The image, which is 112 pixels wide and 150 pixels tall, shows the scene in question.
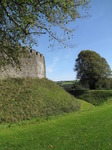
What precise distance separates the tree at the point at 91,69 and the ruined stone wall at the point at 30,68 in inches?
556

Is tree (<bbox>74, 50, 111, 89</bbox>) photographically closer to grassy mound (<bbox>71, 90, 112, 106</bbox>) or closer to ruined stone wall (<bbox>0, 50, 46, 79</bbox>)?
grassy mound (<bbox>71, 90, 112, 106</bbox>)

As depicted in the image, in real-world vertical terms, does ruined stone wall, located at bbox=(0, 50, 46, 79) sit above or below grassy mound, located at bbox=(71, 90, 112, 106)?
above

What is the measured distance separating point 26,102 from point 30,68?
5.78 meters

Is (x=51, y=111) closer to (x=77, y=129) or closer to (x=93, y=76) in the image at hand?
(x=77, y=129)

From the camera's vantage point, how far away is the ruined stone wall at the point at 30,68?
15137 millimetres

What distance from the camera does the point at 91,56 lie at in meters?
34.7

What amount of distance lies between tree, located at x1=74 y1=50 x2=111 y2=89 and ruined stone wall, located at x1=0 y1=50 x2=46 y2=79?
1411cm

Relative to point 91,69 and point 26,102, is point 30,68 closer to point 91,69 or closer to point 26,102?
point 26,102

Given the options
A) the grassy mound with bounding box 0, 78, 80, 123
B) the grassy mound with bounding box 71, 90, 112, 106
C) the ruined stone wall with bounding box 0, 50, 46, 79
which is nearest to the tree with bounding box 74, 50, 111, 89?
the grassy mound with bounding box 71, 90, 112, 106

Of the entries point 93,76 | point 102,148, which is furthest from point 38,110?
point 93,76

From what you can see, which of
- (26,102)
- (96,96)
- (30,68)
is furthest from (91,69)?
(26,102)

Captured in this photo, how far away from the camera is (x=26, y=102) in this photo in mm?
12820

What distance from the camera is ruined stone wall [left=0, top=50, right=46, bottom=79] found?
15137 mm

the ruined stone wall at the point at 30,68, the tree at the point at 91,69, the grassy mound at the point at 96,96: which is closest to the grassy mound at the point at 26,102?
the ruined stone wall at the point at 30,68
